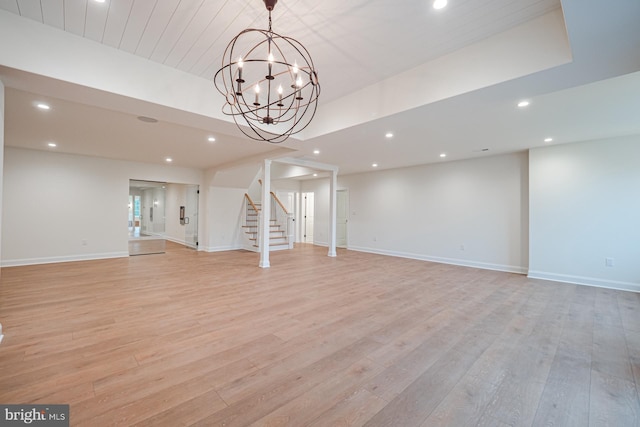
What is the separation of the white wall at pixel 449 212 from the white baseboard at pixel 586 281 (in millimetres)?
410

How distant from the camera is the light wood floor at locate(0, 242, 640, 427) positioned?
160 centimetres

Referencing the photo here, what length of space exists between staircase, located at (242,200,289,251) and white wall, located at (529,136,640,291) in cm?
660

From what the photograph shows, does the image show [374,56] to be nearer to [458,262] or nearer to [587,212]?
[587,212]

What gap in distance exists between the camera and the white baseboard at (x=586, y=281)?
Result: 169 inches

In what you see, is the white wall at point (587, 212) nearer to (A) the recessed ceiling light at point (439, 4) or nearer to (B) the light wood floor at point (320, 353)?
(B) the light wood floor at point (320, 353)

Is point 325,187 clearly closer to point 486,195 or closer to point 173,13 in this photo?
point 486,195

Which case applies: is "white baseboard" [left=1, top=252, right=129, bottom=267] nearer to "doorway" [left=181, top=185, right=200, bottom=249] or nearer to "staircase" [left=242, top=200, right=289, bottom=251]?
"doorway" [left=181, top=185, right=200, bottom=249]

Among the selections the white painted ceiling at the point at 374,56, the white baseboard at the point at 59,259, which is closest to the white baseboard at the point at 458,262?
the white painted ceiling at the point at 374,56

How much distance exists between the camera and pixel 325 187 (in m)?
9.53

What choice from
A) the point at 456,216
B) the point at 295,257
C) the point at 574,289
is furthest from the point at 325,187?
the point at 574,289

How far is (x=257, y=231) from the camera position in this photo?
27.6 ft

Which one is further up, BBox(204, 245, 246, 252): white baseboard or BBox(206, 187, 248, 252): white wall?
BBox(206, 187, 248, 252): white wall

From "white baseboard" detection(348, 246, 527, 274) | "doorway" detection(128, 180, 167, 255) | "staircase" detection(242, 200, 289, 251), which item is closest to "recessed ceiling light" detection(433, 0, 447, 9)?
"white baseboard" detection(348, 246, 527, 274)

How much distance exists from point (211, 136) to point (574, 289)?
693cm
